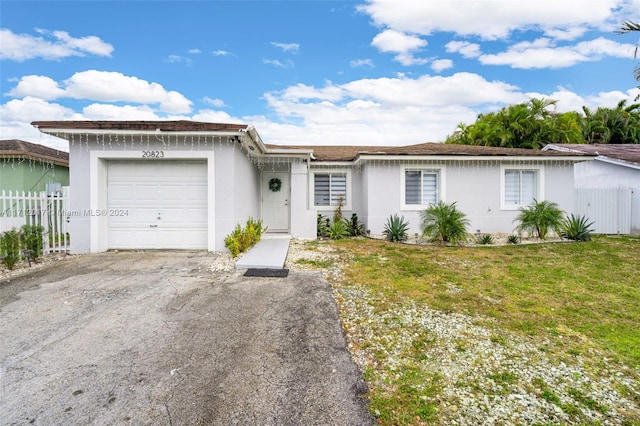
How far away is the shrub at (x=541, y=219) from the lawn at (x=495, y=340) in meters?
3.42

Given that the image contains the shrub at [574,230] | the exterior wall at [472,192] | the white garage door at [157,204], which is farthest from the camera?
the exterior wall at [472,192]

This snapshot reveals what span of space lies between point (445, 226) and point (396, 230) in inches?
61.5

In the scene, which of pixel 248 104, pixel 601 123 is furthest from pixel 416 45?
pixel 601 123

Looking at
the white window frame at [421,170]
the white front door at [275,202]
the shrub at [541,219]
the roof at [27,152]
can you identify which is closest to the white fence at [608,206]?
the shrub at [541,219]

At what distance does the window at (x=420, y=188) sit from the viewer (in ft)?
38.2

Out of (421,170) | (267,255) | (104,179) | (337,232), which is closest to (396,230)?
(337,232)

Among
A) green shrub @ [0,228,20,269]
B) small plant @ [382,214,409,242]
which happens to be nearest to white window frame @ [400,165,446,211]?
small plant @ [382,214,409,242]

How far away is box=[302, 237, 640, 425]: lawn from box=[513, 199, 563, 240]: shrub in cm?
342

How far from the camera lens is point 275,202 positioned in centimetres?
1298

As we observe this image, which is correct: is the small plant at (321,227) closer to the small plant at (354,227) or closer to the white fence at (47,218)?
the small plant at (354,227)

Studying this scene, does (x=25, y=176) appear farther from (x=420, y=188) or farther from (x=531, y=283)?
(x=531, y=283)

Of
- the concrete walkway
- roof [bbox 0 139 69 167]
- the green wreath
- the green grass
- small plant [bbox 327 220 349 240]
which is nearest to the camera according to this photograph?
the green grass

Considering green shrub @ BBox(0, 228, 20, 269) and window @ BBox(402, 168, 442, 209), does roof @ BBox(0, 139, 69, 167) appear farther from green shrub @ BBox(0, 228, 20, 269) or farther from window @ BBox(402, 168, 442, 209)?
window @ BBox(402, 168, 442, 209)

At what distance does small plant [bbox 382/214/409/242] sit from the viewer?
10.7m
